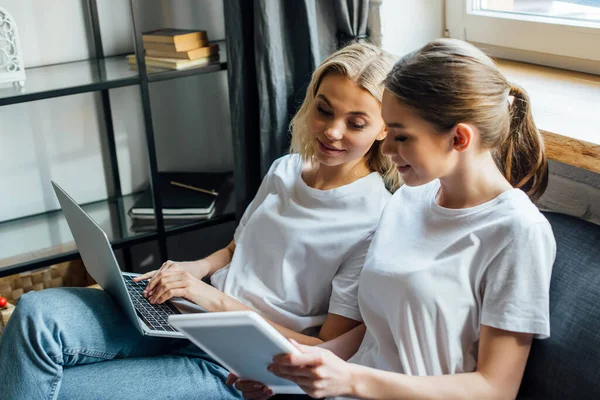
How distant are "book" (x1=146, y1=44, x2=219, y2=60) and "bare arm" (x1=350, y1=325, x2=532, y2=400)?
1.28m

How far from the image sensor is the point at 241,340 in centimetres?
105

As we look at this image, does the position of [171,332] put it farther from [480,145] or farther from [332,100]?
[480,145]

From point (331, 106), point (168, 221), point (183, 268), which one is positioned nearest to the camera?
point (331, 106)

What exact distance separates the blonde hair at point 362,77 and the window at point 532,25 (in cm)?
52

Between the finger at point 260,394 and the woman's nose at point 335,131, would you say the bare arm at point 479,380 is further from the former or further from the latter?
the woman's nose at point 335,131

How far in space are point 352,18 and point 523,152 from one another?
82 centimetres

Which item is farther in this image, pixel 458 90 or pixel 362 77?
pixel 362 77

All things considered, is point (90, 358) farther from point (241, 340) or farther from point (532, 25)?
point (532, 25)

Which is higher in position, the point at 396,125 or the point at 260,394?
the point at 396,125

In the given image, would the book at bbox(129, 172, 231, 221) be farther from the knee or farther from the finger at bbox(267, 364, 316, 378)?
the finger at bbox(267, 364, 316, 378)

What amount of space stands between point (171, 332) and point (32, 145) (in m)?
1.16

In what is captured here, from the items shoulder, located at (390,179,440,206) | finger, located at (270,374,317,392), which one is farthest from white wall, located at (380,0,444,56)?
finger, located at (270,374,317,392)

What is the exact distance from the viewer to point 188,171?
2.56 meters

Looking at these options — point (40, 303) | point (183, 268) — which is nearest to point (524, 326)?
point (183, 268)
